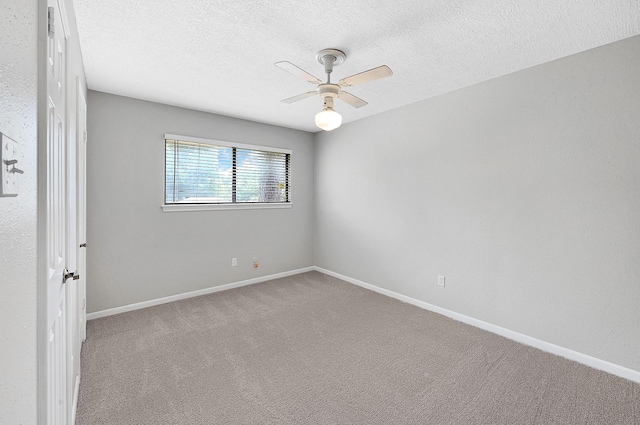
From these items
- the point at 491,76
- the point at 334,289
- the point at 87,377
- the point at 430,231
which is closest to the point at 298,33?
the point at 491,76

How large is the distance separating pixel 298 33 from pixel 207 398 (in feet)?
8.40

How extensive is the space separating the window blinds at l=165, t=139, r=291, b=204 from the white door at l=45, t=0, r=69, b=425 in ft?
7.33

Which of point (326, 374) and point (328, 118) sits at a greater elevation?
point (328, 118)

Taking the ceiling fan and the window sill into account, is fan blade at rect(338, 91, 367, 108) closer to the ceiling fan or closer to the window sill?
the ceiling fan

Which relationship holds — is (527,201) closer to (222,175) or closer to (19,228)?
(19,228)

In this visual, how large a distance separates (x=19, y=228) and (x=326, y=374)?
2105mm

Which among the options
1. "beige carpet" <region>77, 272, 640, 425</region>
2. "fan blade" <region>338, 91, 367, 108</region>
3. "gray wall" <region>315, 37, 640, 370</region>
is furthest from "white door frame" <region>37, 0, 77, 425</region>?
"gray wall" <region>315, 37, 640, 370</region>

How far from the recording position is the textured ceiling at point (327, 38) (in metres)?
1.82

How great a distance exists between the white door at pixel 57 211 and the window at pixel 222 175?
7.31ft

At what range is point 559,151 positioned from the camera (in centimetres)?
250

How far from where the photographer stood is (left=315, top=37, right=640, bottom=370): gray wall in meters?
2.23

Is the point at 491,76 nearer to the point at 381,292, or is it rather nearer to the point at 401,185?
the point at 401,185

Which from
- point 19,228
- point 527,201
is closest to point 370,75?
point 527,201

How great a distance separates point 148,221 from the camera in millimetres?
3527
